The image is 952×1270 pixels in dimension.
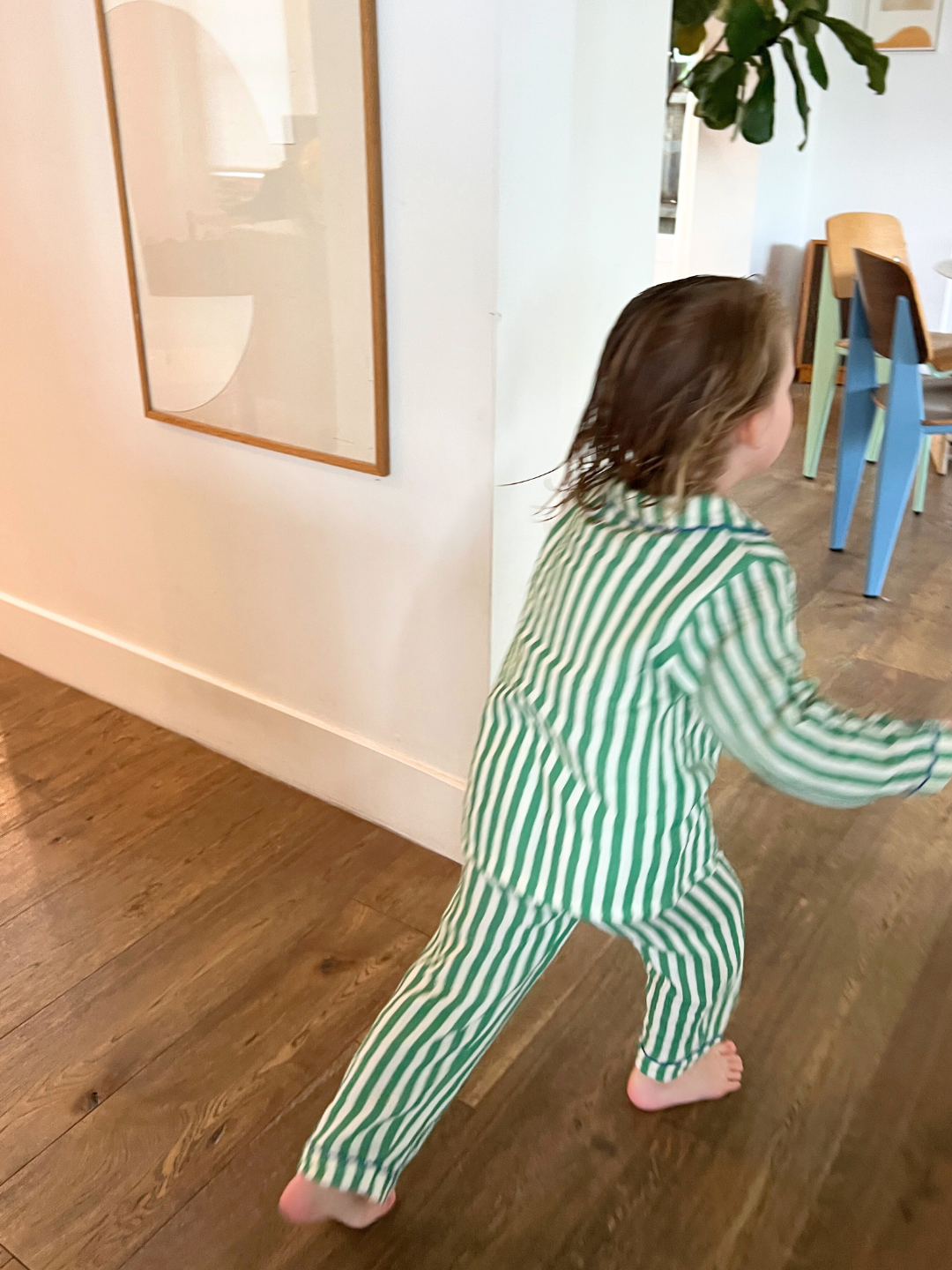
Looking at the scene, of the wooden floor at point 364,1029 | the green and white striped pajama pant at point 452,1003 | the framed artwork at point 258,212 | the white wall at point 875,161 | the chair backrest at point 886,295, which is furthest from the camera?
the white wall at point 875,161

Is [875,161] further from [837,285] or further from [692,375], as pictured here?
[692,375]

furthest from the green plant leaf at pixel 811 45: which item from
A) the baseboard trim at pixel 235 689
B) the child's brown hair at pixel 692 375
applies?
the baseboard trim at pixel 235 689

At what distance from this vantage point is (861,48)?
1.72 meters

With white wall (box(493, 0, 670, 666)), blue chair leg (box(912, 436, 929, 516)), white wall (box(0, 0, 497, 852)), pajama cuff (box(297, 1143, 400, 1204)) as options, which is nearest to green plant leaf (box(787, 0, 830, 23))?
white wall (box(493, 0, 670, 666))

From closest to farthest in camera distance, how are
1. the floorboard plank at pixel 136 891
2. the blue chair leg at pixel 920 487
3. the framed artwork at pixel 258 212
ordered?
the framed artwork at pixel 258 212
the floorboard plank at pixel 136 891
the blue chair leg at pixel 920 487

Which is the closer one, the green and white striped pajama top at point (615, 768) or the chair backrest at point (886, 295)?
the green and white striped pajama top at point (615, 768)

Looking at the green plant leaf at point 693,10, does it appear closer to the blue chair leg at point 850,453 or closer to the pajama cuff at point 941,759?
the pajama cuff at point 941,759

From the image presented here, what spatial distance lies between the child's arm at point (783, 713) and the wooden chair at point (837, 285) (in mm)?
2814

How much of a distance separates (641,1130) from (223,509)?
4.04ft

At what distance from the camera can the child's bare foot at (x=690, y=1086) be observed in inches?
53.3

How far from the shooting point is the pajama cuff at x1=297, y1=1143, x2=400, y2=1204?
112 cm

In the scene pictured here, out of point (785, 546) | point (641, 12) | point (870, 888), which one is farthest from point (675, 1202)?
point (785, 546)

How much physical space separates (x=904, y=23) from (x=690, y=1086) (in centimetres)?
518

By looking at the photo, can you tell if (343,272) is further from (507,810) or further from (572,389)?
(507,810)
